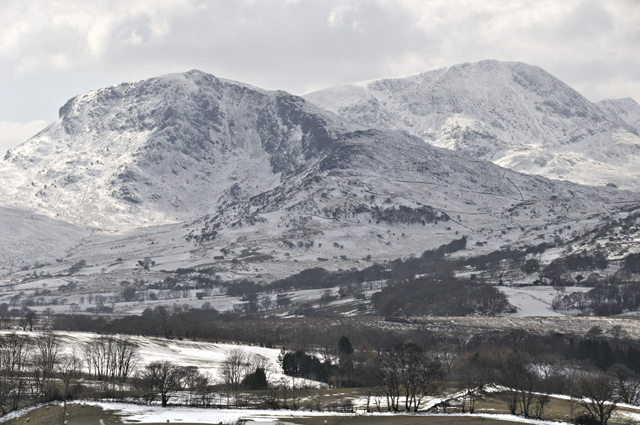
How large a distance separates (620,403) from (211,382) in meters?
79.2

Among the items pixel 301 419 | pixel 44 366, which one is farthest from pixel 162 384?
pixel 44 366

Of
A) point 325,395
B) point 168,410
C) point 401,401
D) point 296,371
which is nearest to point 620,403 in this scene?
point 401,401

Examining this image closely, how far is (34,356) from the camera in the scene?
164 metres

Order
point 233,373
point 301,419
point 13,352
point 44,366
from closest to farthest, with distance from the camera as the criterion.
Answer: point 301,419 → point 44,366 → point 13,352 → point 233,373

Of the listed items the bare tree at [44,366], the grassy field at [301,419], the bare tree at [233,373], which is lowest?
the grassy field at [301,419]

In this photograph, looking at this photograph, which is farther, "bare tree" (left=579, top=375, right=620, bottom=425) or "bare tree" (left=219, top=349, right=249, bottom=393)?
"bare tree" (left=219, top=349, right=249, bottom=393)

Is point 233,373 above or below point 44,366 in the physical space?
below

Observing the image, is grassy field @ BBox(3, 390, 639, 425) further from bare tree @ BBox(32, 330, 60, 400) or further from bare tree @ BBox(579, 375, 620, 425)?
bare tree @ BBox(32, 330, 60, 400)

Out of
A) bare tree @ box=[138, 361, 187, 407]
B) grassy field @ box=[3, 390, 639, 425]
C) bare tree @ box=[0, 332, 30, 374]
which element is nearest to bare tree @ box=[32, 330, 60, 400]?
bare tree @ box=[0, 332, 30, 374]

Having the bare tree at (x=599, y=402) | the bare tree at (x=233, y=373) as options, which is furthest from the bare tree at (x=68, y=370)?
the bare tree at (x=599, y=402)

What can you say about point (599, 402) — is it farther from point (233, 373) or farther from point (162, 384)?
point (233, 373)

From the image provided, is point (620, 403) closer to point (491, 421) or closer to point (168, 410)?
point (491, 421)

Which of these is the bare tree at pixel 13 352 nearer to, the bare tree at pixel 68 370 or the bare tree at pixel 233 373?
the bare tree at pixel 68 370

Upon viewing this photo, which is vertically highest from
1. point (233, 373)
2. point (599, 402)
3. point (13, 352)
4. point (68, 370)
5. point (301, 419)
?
point (13, 352)
